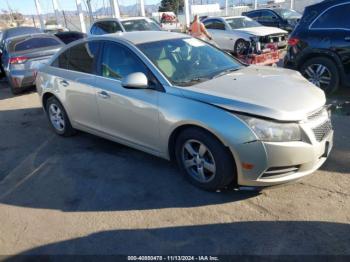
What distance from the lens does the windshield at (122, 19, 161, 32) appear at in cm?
1284

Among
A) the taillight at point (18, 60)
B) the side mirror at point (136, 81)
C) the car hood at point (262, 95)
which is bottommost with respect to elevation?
the taillight at point (18, 60)

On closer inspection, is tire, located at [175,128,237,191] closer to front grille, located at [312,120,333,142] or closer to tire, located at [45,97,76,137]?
front grille, located at [312,120,333,142]

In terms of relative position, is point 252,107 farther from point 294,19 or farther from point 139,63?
point 294,19

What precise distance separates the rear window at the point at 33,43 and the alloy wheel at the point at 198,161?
7.53 meters

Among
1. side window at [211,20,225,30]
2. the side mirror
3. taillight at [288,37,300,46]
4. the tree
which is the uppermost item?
the side mirror

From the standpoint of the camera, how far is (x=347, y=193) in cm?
368

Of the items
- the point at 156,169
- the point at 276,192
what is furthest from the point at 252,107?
the point at 156,169

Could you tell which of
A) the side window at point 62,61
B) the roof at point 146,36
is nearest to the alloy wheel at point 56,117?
the side window at point 62,61

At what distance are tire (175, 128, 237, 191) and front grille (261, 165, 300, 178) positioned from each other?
32 cm

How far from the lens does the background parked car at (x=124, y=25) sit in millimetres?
12789

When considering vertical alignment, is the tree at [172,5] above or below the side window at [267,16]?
below

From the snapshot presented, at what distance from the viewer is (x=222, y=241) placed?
3133 millimetres

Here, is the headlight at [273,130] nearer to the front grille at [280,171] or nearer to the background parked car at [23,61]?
the front grille at [280,171]

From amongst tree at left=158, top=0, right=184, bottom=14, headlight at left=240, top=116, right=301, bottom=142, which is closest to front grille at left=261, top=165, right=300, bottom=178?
headlight at left=240, top=116, right=301, bottom=142
